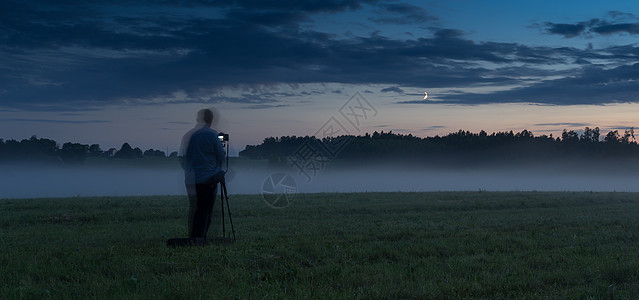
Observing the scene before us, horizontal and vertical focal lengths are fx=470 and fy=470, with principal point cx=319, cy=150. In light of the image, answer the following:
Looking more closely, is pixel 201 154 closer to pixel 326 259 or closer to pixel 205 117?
A: pixel 205 117

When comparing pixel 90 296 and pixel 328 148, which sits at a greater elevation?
pixel 328 148

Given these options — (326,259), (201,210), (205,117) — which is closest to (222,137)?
(205,117)

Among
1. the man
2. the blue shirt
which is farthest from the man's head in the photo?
the blue shirt

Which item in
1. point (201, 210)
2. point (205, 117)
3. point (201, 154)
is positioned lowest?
point (201, 210)

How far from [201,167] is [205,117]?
1.16 metres

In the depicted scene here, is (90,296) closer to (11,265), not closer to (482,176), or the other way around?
(11,265)

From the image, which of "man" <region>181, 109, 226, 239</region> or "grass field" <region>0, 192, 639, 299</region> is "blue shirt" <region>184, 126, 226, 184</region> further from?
"grass field" <region>0, 192, 639, 299</region>

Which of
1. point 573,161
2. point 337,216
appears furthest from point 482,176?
point 337,216

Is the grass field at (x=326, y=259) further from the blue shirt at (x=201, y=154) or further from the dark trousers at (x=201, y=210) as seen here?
the blue shirt at (x=201, y=154)

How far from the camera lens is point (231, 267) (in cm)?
819

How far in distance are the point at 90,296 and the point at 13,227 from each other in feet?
29.8

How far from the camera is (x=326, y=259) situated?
29.2 ft

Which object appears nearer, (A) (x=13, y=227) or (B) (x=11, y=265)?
(B) (x=11, y=265)

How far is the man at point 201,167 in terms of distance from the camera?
10.6 meters
